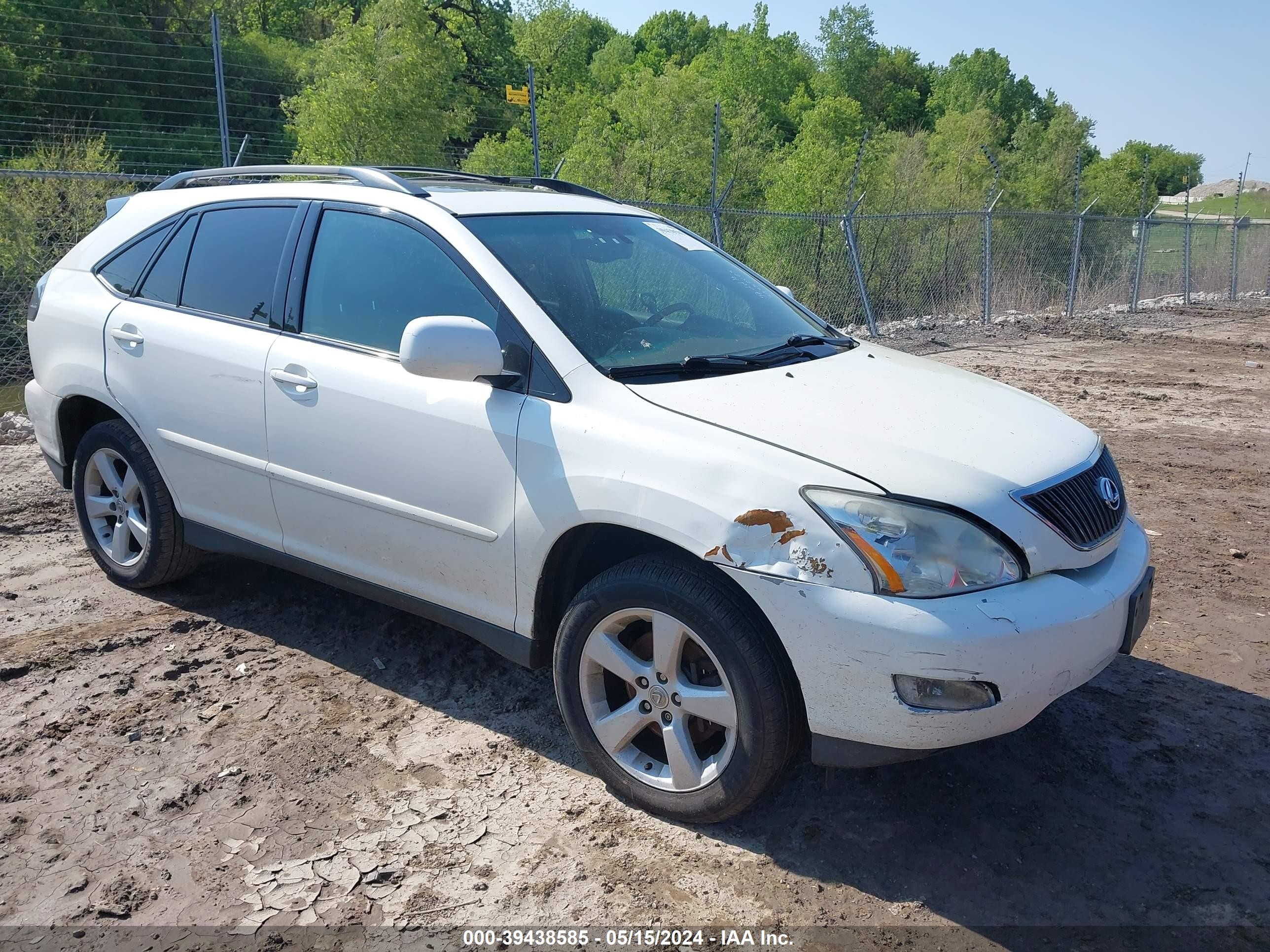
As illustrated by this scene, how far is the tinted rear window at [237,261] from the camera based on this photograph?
3898 mm

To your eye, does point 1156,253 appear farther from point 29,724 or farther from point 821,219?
point 29,724

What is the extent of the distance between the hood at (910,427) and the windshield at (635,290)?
0.26m

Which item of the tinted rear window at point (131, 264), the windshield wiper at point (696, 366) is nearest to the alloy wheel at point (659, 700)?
the windshield wiper at point (696, 366)

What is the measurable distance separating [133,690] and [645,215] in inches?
108

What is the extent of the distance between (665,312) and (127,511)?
2.63m

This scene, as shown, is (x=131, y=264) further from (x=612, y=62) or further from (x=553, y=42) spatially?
(x=612, y=62)

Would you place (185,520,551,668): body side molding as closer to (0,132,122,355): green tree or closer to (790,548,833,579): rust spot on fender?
(790,548,833,579): rust spot on fender

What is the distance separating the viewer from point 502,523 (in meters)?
3.11

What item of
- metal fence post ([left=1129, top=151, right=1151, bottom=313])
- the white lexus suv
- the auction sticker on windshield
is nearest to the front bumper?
the white lexus suv

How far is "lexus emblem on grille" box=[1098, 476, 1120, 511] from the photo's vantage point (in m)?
3.05


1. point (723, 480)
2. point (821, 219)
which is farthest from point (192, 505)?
point (821, 219)

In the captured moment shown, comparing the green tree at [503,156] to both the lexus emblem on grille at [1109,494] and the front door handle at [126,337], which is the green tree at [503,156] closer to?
the front door handle at [126,337]

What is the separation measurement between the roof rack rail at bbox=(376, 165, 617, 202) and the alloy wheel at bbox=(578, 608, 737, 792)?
6.95ft

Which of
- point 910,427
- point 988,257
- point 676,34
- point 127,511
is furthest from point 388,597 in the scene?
point 676,34
